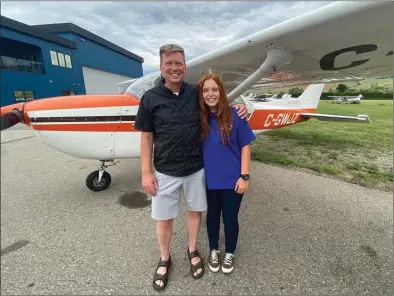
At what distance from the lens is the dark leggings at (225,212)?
175 cm

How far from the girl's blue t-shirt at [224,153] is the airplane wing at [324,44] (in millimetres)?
1156

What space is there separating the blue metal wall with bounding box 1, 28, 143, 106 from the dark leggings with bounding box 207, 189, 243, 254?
15.2 m

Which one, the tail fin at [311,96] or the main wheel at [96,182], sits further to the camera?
the tail fin at [311,96]

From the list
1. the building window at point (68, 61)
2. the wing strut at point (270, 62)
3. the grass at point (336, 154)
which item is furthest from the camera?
the building window at point (68, 61)

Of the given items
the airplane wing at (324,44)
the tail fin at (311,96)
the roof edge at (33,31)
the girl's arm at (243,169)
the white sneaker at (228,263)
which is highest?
the roof edge at (33,31)

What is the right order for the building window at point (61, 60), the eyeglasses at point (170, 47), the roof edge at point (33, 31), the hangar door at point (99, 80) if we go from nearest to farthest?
the eyeglasses at point (170, 47) → the roof edge at point (33, 31) → the building window at point (61, 60) → the hangar door at point (99, 80)

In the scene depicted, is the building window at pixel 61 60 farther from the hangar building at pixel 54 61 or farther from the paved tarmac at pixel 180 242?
the paved tarmac at pixel 180 242

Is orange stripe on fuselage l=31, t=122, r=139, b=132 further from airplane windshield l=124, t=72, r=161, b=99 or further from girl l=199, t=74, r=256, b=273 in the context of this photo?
girl l=199, t=74, r=256, b=273

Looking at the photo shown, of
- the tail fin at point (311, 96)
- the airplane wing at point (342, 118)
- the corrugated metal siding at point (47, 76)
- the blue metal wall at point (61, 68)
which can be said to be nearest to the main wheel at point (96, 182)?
the airplane wing at point (342, 118)

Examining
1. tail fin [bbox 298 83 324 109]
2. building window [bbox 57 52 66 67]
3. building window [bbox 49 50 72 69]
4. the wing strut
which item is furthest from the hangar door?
the wing strut

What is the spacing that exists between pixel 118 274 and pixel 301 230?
1.89 m

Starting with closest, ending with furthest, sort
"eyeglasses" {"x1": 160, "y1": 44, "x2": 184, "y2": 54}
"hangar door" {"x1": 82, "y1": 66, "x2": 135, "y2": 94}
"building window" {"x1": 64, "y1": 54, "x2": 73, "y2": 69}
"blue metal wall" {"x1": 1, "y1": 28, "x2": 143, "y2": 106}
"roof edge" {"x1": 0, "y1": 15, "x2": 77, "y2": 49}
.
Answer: "eyeglasses" {"x1": 160, "y1": 44, "x2": 184, "y2": 54}
"roof edge" {"x1": 0, "y1": 15, "x2": 77, "y2": 49}
"blue metal wall" {"x1": 1, "y1": 28, "x2": 143, "y2": 106}
"building window" {"x1": 64, "y1": 54, "x2": 73, "y2": 69}
"hangar door" {"x1": 82, "y1": 66, "x2": 135, "y2": 94}

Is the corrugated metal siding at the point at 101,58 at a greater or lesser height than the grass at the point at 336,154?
greater

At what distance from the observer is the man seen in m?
1.55
